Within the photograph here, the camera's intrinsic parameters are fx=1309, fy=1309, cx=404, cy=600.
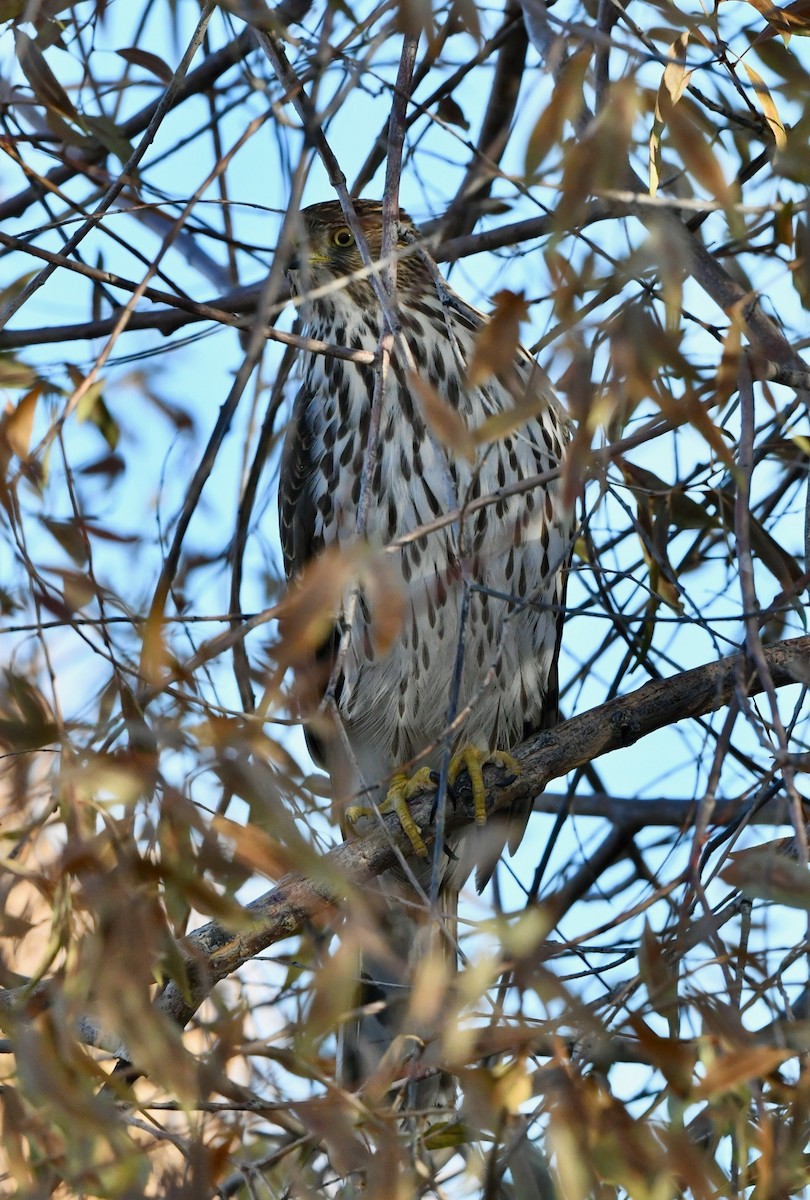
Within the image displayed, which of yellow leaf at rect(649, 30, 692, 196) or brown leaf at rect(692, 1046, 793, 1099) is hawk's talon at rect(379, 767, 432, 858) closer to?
yellow leaf at rect(649, 30, 692, 196)

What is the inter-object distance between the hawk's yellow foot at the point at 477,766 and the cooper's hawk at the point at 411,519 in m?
0.02

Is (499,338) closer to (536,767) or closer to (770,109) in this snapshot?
(770,109)

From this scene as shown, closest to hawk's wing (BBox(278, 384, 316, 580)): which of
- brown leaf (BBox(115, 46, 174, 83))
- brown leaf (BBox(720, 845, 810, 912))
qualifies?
brown leaf (BBox(115, 46, 174, 83))

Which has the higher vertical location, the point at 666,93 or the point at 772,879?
the point at 666,93

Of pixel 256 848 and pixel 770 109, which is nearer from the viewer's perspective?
pixel 256 848

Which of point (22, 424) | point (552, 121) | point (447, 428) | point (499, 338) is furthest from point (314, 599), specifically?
point (22, 424)

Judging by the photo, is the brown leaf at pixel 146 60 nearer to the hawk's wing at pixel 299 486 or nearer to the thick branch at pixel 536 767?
the hawk's wing at pixel 299 486

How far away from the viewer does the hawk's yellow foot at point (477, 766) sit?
328 cm

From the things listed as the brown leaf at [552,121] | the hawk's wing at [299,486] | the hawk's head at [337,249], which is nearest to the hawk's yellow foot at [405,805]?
the hawk's wing at [299,486]

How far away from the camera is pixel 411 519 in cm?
339

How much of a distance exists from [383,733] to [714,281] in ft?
6.56

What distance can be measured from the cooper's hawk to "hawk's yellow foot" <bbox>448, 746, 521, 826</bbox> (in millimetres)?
17

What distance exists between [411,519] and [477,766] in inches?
25.9

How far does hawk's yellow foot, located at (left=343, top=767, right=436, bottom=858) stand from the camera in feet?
10.6
